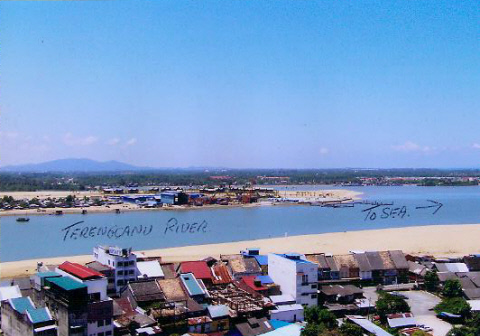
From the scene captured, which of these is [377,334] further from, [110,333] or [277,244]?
[277,244]

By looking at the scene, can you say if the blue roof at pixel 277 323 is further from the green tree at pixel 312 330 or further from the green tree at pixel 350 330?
the green tree at pixel 350 330

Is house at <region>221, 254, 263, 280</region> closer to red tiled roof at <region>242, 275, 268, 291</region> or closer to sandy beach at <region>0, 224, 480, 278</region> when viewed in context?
red tiled roof at <region>242, 275, 268, 291</region>

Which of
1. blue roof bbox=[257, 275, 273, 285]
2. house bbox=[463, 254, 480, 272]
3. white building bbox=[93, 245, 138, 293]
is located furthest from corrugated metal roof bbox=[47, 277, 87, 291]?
house bbox=[463, 254, 480, 272]

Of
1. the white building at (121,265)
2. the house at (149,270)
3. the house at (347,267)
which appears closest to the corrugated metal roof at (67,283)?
the white building at (121,265)

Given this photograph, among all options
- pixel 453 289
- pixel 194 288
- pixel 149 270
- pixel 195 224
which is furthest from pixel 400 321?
pixel 195 224

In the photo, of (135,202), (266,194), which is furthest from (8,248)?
(266,194)

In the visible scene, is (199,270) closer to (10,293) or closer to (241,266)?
(241,266)
